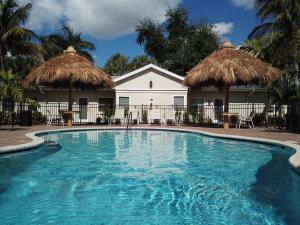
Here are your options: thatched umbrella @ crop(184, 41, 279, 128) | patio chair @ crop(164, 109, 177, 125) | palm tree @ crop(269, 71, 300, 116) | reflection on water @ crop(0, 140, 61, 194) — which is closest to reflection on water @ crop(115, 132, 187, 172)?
reflection on water @ crop(0, 140, 61, 194)

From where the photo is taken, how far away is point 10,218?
4.92 meters

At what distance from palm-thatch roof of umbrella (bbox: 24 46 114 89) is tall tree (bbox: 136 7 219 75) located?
61.0 ft

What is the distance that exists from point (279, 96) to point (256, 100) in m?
6.12

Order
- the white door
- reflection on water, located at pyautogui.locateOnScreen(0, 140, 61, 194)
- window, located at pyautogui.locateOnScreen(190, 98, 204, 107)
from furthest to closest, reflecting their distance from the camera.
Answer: window, located at pyautogui.locateOnScreen(190, 98, 204, 107) → the white door → reflection on water, located at pyautogui.locateOnScreen(0, 140, 61, 194)

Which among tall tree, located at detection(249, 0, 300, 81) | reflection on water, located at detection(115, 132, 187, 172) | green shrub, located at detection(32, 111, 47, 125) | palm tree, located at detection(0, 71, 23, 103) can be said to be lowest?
reflection on water, located at detection(115, 132, 187, 172)

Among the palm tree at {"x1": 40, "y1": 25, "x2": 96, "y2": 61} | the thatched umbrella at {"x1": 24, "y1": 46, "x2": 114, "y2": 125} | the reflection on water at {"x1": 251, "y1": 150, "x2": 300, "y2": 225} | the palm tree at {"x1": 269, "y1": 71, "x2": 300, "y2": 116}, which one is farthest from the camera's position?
the palm tree at {"x1": 40, "y1": 25, "x2": 96, "y2": 61}

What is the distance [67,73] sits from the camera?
19531 mm

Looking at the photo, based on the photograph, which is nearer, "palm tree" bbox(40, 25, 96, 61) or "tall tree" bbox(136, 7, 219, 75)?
"palm tree" bbox(40, 25, 96, 61)

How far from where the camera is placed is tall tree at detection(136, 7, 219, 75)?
A: 38.5 m

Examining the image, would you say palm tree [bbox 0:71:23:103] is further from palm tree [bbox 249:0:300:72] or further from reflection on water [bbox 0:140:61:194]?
palm tree [bbox 249:0:300:72]

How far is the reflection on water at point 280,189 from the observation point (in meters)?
5.23

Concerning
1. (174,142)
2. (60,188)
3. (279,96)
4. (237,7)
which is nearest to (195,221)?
(60,188)

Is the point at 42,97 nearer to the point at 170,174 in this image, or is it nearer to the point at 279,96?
the point at 279,96

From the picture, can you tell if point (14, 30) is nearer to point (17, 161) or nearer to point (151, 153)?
point (151, 153)
